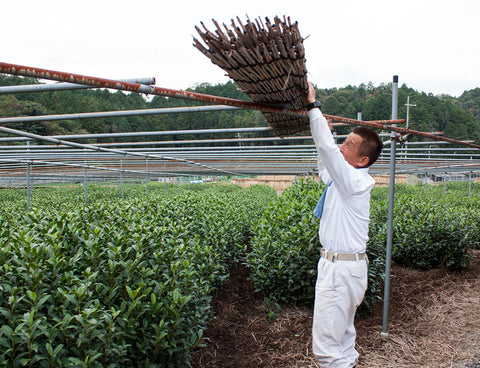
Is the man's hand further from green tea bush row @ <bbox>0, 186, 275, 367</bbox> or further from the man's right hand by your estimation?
green tea bush row @ <bbox>0, 186, 275, 367</bbox>

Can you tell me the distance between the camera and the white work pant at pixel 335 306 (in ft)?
8.64

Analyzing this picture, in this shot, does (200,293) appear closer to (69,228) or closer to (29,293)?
(69,228)

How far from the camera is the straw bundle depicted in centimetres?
196

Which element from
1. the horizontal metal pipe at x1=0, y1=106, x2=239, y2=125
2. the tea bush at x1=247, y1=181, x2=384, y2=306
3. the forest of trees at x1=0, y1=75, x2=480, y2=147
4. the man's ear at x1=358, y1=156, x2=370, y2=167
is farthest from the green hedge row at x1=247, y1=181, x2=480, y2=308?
the forest of trees at x1=0, y1=75, x2=480, y2=147

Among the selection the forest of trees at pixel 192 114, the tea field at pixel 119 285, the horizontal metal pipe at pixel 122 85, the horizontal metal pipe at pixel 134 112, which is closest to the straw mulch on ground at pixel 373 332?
the tea field at pixel 119 285

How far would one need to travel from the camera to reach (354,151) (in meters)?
2.79

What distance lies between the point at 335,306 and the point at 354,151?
117cm

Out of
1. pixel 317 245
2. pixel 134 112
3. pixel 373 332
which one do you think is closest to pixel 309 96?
pixel 134 112

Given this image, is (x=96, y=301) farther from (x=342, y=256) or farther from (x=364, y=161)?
(x=364, y=161)

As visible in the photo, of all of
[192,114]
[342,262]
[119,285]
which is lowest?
[119,285]

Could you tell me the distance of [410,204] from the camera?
734 centimetres

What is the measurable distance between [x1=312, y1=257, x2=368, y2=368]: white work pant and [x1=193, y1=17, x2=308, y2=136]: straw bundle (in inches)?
53.8

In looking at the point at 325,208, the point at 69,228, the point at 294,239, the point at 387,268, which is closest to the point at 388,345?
the point at 387,268

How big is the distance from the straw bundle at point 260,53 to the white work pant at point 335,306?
1.37 metres
